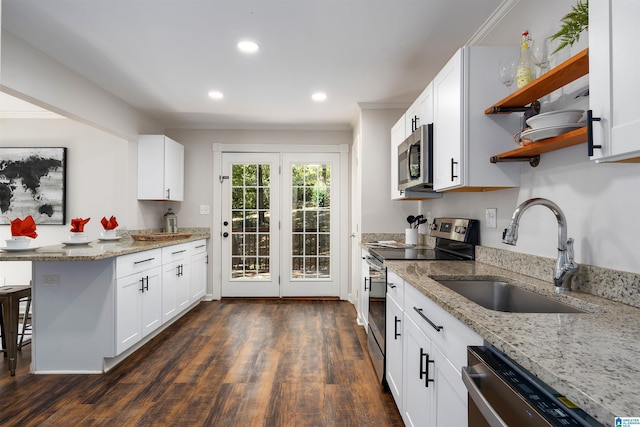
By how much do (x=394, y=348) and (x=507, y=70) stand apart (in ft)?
5.19

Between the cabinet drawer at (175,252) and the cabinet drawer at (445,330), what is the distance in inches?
105

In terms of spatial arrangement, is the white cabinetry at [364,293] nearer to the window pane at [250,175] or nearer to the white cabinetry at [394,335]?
the white cabinetry at [394,335]

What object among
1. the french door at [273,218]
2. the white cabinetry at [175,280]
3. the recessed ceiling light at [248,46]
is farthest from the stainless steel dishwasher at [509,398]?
the french door at [273,218]

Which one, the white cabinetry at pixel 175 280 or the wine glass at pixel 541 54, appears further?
the white cabinetry at pixel 175 280

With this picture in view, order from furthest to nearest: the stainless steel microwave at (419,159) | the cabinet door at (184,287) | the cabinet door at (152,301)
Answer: the cabinet door at (184,287) → the cabinet door at (152,301) → the stainless steel microwave at (419,159)

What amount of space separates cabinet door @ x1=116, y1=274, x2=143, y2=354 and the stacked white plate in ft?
9.23

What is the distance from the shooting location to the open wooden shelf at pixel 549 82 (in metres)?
1.20

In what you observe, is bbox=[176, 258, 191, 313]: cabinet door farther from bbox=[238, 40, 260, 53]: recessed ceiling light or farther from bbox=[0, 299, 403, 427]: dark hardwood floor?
bbox=[238, 40, 260, 53]: recessed ceiling light

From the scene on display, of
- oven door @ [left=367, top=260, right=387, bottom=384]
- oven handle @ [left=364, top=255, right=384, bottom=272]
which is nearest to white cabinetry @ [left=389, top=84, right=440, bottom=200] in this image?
oven handle @ [left=364, top=255, right=384, bottom=272]

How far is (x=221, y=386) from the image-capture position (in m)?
2.38

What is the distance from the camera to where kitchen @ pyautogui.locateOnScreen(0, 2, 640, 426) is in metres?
1.29

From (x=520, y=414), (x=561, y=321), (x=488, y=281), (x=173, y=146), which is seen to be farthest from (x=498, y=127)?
(x=173, y=146)

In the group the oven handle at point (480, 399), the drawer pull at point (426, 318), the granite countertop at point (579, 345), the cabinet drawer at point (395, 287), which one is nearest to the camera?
the granite countertop at point (579, 345)

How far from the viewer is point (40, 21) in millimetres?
2209
